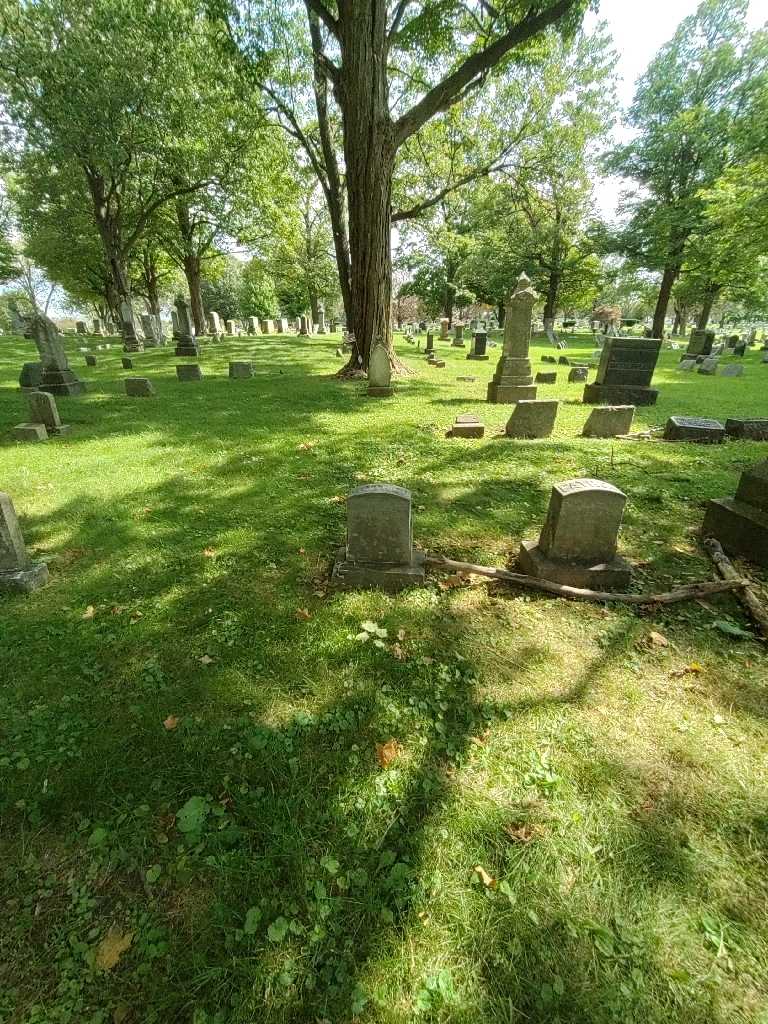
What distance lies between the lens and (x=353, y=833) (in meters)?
2.01

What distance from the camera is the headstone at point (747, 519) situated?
3889 mm

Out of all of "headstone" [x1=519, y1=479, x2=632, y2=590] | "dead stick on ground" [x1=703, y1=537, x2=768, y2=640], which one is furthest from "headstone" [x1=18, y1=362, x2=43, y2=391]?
"dead stick on ground" [x1=703, y1=537, x2=768, y2=640]

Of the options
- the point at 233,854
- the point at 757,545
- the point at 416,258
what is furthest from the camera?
the point at 416,258

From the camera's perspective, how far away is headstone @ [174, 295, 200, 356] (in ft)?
61.9

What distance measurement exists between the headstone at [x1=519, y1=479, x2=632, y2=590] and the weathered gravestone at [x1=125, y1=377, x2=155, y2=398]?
10757 millimetres

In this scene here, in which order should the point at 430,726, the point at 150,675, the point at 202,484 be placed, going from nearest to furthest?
the point at 430,726, the point at 150,675, the point at 202,484

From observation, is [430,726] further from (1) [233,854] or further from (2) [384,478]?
(2) [384,478]

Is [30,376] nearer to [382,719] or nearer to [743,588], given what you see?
[382,719]

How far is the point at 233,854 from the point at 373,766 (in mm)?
731

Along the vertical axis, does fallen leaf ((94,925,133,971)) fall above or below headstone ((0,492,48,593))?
below

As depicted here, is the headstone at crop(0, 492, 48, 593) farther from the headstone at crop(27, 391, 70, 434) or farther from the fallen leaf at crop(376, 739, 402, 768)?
the headstone at crop(27, 391, 70, 434)

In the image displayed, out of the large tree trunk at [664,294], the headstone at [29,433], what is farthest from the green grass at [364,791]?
the large tree trunk at [664,294]

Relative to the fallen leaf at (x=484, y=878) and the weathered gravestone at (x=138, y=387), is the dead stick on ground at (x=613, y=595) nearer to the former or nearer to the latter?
the fallen leaf at (x=484, y=878)

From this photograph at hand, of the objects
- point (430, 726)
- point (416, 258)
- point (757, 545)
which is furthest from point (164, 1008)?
point (416, 258)
